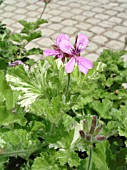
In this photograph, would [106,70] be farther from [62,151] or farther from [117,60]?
[62,151]

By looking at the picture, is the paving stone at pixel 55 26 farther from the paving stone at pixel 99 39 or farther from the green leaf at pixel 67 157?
the green leaf at pixel 67 157

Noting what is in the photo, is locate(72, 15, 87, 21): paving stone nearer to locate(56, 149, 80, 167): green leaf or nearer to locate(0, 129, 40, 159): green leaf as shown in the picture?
locate(0, 129, 40, 159): green leaf

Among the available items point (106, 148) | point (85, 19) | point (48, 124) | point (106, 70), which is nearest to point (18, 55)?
point (106, 70)

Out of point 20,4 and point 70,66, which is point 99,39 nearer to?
point 20,4

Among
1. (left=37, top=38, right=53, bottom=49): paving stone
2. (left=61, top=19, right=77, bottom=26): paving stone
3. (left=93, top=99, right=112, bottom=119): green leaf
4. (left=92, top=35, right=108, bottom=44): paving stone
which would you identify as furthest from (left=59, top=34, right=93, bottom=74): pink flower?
(left=61, top=19, right=77, bottom=26): paving stone

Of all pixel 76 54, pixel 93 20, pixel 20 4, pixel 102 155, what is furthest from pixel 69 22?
pixel 76 54

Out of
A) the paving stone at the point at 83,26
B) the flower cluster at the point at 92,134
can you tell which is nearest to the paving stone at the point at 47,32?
the paving stone at the point at 83,26
